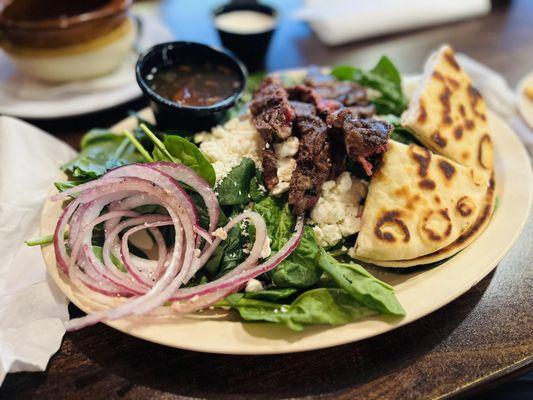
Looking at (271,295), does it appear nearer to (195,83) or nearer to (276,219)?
(276,219)

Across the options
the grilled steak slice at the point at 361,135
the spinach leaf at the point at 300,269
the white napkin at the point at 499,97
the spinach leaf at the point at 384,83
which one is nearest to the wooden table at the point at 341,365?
the spinach leaf at the point at 300,269

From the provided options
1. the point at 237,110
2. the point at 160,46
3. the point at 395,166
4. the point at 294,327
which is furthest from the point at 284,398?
the point at 160,46

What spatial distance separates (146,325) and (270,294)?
1.77 feet

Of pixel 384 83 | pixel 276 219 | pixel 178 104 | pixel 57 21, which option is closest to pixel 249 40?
pixel 384 83

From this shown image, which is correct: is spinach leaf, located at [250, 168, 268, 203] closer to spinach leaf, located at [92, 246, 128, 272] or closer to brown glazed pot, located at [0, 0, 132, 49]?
spinach leaf, located at [92, 246, 128, 272]

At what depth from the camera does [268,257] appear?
2.24 m

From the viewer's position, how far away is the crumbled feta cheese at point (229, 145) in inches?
97.8

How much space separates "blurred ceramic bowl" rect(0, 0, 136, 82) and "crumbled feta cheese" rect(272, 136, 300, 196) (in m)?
1.91

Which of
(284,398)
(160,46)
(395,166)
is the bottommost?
(284,398)

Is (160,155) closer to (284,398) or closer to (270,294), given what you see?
(270,294)

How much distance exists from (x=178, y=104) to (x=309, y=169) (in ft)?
2.72


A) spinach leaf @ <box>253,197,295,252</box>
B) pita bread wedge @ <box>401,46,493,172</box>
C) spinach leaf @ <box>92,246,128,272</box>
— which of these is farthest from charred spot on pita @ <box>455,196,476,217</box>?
spinach leaf @ <box>92,246,128,272</box>

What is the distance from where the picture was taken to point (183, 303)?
2.02m

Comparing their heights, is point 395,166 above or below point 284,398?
above
